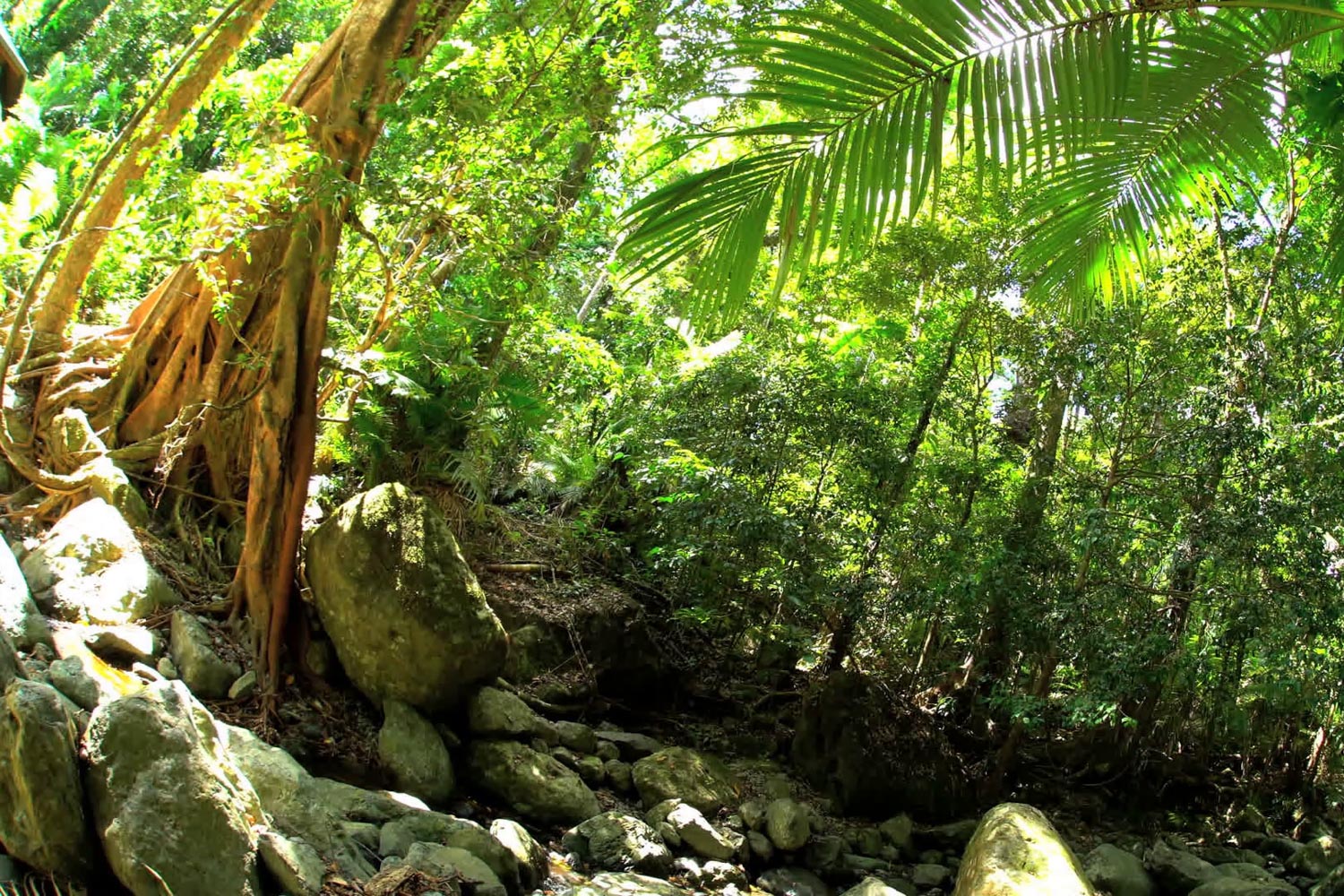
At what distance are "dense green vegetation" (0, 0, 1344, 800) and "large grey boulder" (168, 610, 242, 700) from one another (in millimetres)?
313

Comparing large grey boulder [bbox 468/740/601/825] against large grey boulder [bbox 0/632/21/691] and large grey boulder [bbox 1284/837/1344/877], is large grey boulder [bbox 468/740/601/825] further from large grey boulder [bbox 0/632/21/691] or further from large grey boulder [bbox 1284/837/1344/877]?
large grey boulder [bbox 1284/837/1344/877]

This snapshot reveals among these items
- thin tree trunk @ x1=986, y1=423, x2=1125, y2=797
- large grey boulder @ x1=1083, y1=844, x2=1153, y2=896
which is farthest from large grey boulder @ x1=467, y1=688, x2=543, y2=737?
large grey boulder @ x1=1083, y1=844, x2=1153, y2=896

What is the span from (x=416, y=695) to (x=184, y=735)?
297 cm

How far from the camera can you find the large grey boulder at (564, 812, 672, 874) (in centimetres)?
583

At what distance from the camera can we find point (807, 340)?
922 centimetres

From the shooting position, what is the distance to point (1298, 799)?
8.50m

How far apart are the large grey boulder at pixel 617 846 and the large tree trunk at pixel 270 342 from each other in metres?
2.20

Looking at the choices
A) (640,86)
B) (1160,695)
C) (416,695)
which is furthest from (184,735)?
(1160,695)

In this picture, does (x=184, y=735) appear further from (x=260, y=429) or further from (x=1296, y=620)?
(x=1296, y=620)

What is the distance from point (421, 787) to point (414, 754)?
0.71ft

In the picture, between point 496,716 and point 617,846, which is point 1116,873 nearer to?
point 617,846

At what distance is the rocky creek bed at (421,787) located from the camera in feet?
10.1

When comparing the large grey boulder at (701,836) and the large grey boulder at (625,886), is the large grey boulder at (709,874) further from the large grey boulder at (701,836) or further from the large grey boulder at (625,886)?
the large grey boulder at (625,886)

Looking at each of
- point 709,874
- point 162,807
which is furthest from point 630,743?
point 162,807
